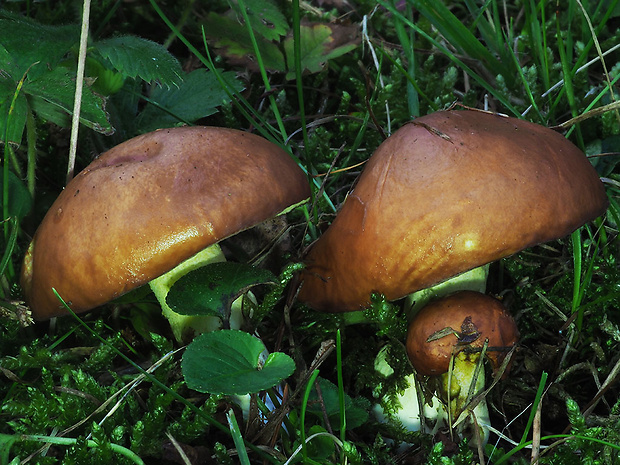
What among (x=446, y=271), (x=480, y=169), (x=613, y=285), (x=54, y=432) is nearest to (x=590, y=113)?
(x=613, y=285)

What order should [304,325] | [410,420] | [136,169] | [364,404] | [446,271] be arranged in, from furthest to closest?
[304,325], [410,420], [364,404], [136,169], [446,271]

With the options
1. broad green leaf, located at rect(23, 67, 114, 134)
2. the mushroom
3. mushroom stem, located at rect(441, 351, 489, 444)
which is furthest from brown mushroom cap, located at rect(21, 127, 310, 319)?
mushroom stem, located at rect(441, 351, 489, 444)

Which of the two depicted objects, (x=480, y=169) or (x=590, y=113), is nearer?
(x=480, y=169)

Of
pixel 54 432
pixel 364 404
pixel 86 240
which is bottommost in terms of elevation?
pixel 364 404

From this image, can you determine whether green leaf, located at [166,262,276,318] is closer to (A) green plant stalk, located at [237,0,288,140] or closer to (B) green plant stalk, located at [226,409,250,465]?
(B) green plant stalk, located at [226,409,250,465]

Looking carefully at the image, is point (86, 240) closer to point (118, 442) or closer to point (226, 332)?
point (226, 332)

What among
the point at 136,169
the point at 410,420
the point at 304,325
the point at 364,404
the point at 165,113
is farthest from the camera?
the point at 165,113
